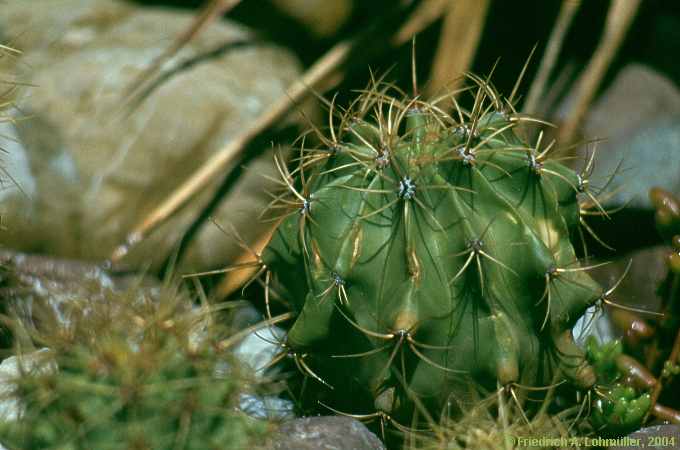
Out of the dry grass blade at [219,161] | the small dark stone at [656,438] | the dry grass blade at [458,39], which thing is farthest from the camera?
the dry grass blade at [458,39]

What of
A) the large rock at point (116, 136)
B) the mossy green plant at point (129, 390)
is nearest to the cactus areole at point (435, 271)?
the mossy green plant at point (129, 390)

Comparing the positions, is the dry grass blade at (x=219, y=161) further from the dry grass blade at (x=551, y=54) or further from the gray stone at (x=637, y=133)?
the gray stone at (x=637, y=133)

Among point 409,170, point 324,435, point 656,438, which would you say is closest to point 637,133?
point 656,438

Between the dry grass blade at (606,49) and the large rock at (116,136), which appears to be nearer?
the large rock at (116,136)

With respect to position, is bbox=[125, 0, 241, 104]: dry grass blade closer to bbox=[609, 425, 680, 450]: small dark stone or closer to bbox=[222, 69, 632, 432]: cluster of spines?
bbox=[222, 69, 632, 432]: cluster of spines

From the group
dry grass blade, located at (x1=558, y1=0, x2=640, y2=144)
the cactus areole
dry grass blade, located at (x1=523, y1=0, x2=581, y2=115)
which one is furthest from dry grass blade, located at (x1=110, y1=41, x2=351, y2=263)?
the cactus areole

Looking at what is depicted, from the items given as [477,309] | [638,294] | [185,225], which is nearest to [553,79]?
[638,294]

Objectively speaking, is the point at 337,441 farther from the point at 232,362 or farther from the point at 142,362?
the point at 142,362
